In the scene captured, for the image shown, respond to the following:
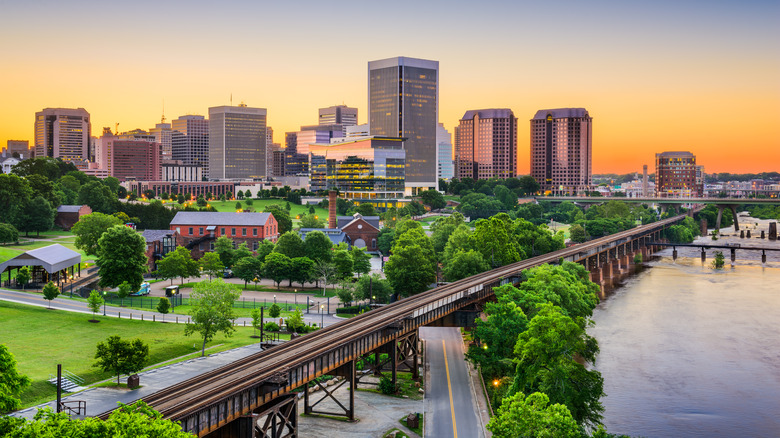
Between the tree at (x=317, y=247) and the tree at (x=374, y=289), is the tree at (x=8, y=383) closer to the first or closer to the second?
the tree at (x=374, y=289)

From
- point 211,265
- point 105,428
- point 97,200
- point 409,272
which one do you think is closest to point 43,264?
point 211,265

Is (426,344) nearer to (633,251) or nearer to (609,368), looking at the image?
(609,368)

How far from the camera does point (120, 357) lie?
178 ft

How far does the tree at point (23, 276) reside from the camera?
285 feet

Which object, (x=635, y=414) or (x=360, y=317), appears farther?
(x=360, y=317)

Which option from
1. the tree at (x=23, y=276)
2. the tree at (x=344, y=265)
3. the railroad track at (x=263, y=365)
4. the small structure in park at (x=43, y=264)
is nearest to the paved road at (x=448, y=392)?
the railroad track at (x=263, y=365)

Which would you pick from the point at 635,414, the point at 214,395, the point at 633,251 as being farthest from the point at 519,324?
the point at 633,251

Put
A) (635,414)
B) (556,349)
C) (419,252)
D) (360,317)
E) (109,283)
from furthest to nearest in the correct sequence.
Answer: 1. (419,252)
2. (109,283)
3. (360,317)
4. (635,414)
5. (556,349)

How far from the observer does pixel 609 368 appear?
2800 inches

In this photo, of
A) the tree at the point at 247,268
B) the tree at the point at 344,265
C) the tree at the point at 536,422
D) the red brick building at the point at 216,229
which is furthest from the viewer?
the red brick building at the point at 216,229

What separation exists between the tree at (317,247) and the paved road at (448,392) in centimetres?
3325

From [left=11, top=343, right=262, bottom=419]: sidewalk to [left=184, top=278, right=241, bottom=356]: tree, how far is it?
98.2 inches

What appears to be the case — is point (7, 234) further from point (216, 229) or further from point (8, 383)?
point (8, 383)

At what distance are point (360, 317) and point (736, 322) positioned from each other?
5943 cm
